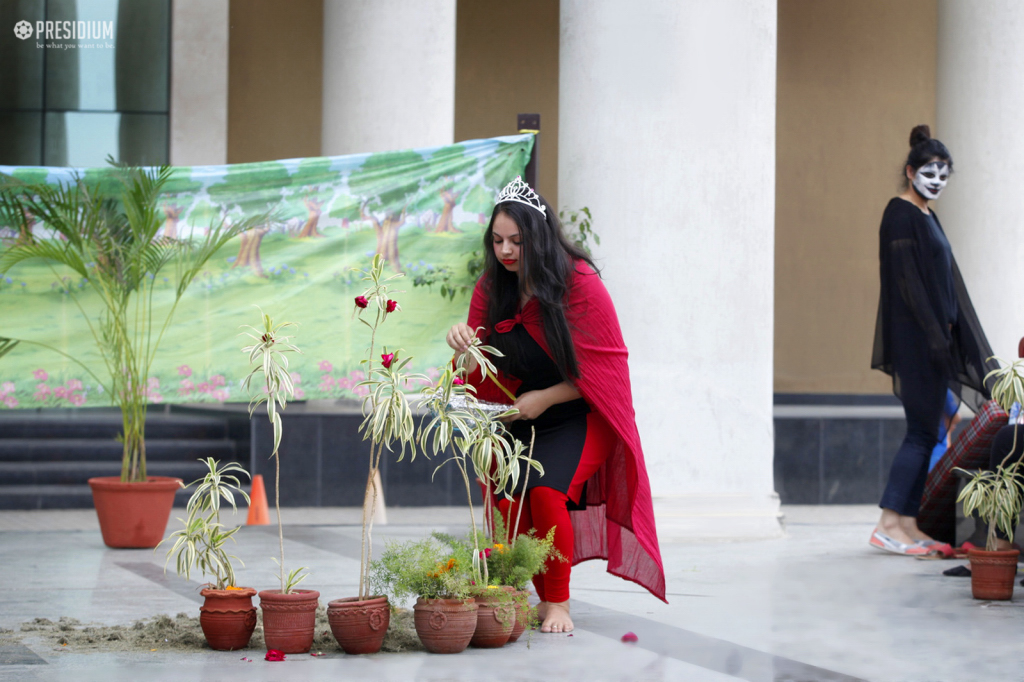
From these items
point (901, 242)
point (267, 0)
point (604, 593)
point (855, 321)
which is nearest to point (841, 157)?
point (855, 321)

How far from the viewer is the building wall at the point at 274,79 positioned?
13109 mm

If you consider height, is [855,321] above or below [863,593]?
above

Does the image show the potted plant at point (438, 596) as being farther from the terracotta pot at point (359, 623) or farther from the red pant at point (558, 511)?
the red pant at point (558, 511)

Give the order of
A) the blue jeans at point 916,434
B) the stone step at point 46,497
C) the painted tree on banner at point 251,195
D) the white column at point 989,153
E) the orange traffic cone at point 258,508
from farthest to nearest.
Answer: the stone step at point 46,497, the white column at point 989,153, the orange traffic cone at point 258,508, the painted tree on banner at point 251,195, the blue jeans at point 916,434

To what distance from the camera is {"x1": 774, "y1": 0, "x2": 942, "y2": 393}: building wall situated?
14.0 m

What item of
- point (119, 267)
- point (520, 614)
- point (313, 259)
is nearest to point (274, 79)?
point (313, 259)

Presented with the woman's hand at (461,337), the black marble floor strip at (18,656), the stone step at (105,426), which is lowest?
the black marble floor strip at (18,656)

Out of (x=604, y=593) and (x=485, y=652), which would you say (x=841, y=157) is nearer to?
(x=604, y=593)

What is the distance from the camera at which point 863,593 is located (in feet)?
19.2

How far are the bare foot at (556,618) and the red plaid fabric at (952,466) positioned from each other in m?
2.92

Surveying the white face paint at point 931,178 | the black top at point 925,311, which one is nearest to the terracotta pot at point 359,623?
Result: the black top at point 925,311

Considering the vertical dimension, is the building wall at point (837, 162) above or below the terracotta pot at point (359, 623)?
above

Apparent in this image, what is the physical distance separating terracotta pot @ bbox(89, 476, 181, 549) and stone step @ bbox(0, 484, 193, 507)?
2.41 m

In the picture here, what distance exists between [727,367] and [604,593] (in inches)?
88.5
